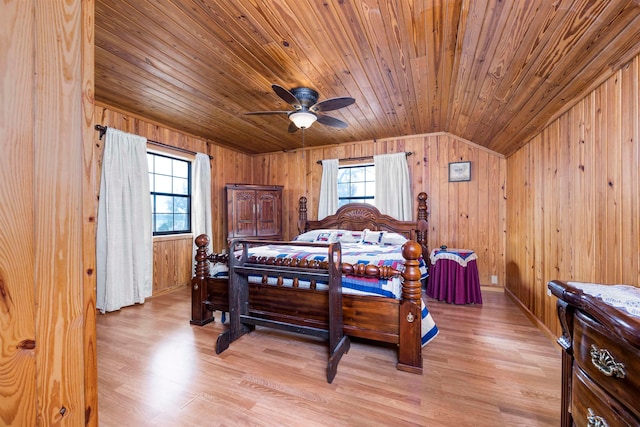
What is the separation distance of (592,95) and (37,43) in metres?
2.92

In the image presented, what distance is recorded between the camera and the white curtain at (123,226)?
3.21m

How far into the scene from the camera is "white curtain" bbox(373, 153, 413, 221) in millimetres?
4266

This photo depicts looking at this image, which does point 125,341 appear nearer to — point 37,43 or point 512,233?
point 37,43

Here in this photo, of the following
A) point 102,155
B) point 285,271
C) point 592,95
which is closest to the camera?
point 592,95

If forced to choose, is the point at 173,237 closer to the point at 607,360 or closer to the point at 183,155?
the point at 183,155

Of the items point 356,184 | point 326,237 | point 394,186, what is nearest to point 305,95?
point 326,237

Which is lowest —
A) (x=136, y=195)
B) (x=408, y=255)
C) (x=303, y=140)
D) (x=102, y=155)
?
(x=408, y=255)

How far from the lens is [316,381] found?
6.13 ft

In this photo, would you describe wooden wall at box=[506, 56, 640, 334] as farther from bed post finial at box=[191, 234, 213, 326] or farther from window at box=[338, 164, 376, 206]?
bed post finial at box=[191, 234, 213, 326]

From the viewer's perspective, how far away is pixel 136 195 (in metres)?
3.52

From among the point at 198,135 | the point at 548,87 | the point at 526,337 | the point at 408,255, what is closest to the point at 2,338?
the point at 408,255

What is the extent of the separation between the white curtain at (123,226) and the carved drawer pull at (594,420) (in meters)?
4.19

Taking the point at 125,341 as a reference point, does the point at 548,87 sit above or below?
above

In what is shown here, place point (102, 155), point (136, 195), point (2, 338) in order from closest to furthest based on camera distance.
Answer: point (2, 338), point (102, 155), point (136, 195)
